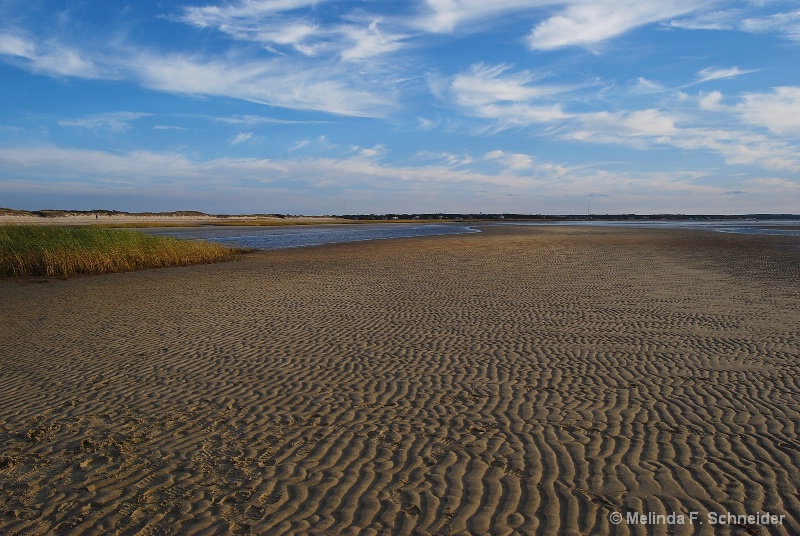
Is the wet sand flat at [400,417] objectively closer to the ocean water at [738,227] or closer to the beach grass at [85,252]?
the beach grass at [85,252]

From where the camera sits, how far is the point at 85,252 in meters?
23.9

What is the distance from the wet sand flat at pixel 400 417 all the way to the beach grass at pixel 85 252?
8.39m

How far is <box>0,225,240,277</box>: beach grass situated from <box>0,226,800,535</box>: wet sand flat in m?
8.39


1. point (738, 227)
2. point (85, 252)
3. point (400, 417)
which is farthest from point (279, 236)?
point (738, 227)

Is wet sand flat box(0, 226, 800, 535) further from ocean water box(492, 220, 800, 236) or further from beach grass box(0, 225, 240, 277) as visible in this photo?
ocean water box(492, 220, 800, 236)

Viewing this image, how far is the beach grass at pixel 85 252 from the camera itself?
22.9 meters

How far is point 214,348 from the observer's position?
11.0 metres

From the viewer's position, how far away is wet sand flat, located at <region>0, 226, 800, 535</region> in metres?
4.98

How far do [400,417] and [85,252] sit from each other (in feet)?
70.5

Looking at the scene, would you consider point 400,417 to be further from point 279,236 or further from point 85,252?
point 279,236

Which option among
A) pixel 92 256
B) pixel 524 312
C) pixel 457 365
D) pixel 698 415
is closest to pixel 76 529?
pixel 457 365

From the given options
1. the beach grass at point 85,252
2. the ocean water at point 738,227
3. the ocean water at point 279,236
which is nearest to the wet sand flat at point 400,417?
the beach grass at point 85,252

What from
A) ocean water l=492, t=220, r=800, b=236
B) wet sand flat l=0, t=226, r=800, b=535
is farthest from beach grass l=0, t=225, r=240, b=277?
ocean water l=492, t=220, r=800, b=236

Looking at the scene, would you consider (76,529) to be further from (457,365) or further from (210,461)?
(457,365)
